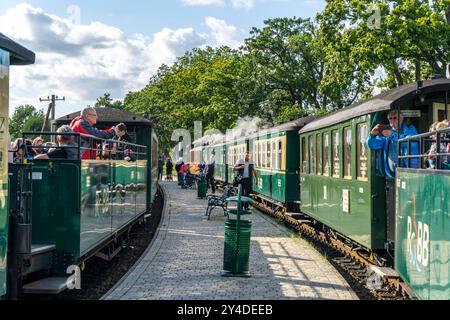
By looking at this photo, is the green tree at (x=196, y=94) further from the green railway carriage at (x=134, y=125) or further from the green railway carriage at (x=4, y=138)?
the green railway carriage at (x=4, y=138)

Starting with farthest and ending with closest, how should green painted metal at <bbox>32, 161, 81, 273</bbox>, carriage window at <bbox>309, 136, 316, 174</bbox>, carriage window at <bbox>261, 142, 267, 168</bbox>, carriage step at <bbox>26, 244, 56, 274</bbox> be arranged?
carriage window at <bbox>261, 142, 267, 168</bbox>, carriage window at <bbox>309, 136, 316, 174</bbox>, green painted metal at <bbox>32, 161, 81, 273</bbox>, carriage step at <bbox>26, 244, 56, 274</bbox>

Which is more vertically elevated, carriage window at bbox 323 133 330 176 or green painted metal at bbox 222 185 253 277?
carriage window at bbox 323 133 330 176

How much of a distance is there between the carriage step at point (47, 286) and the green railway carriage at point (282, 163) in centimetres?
1155

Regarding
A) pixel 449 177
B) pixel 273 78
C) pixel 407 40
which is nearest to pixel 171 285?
pixel 449 177

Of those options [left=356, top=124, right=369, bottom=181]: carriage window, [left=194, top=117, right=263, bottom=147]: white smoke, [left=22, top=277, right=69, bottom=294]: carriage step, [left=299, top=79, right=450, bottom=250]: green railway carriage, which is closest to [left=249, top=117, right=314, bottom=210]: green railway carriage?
[left=299, top=79, right=450, bottom=250]: green railway carriage

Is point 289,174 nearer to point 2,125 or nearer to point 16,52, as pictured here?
point 16,52

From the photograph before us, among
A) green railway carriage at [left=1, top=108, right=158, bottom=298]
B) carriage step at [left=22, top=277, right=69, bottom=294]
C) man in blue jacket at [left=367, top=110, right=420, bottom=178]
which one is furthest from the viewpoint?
man in blue jacket at [left=367, top=110, right=420, bottom=178]

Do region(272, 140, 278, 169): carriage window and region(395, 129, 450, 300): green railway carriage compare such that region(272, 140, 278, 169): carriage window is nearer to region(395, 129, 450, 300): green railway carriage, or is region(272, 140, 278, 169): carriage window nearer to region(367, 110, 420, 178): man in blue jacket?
region(367, 110, 420, 178): man in blue jacket

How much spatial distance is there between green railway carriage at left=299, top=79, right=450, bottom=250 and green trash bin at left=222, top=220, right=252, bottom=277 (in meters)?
1.79

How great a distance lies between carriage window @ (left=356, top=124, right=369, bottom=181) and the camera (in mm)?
9750

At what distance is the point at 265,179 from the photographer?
72.7 feet

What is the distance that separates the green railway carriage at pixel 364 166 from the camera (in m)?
9.01

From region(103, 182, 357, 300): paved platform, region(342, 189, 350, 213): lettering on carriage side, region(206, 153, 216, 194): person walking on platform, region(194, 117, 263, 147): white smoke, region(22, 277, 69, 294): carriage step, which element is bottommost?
region(103, 182, 357, 300): paved platform

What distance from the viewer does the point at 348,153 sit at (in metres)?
10.9
